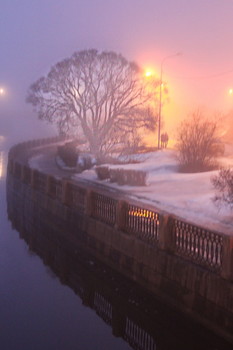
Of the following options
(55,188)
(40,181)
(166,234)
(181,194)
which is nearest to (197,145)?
(181,194)

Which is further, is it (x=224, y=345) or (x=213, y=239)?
(x=213, y=239)

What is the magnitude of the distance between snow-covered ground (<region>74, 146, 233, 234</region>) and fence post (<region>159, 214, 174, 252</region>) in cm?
135

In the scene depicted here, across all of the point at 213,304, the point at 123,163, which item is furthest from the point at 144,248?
the point at 123,163

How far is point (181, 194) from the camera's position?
17500mm

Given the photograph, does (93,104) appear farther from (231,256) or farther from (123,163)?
(231,256)

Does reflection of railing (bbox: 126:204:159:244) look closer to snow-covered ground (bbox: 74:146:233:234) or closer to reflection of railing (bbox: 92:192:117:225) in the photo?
reflection of railing (bbox: 92:192:117:225)

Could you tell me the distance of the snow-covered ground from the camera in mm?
13094

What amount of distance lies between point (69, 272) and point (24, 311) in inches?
124

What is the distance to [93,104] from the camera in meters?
35.6

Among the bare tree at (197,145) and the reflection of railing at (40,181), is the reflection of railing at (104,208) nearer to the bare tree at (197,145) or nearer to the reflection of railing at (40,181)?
the reflection of railing at (40,181)

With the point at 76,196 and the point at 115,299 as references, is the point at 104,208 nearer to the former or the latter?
the point at 76,196

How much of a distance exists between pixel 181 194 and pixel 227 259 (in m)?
9.88

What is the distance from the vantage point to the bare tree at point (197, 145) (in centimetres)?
2527

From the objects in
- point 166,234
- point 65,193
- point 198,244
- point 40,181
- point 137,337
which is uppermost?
point 198,244
